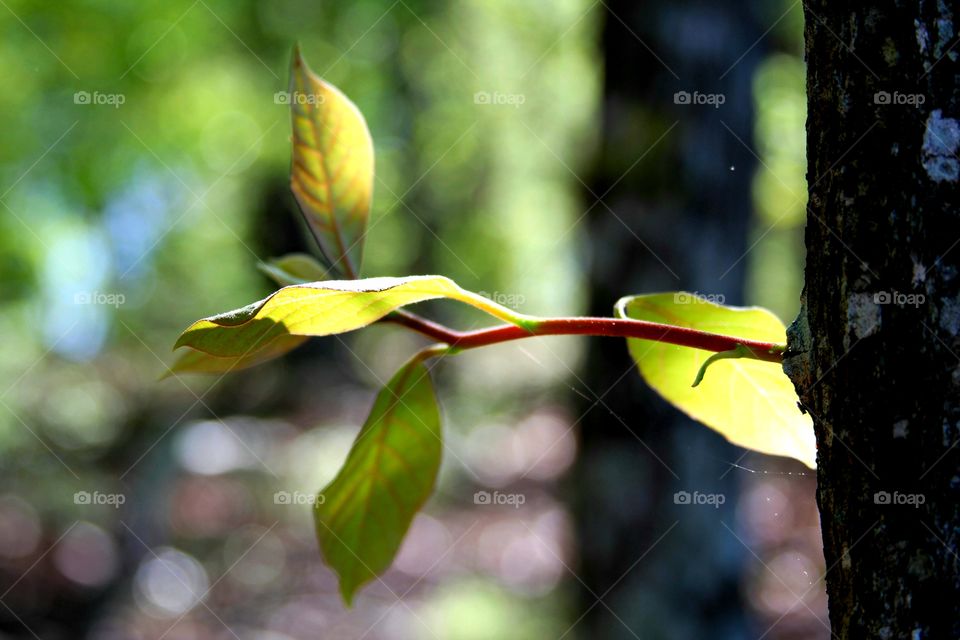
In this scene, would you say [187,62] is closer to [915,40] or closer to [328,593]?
[328,593]

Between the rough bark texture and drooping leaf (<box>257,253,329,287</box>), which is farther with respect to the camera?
drooping leaf (<box>257,253,329,287</box>)

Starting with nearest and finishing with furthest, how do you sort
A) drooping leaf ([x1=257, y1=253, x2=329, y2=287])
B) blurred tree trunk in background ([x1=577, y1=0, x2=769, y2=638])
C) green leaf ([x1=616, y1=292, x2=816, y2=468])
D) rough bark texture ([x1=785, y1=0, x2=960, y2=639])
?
rough bark texture ([x1=785, y1=0, x2=960, y2=639])
green leaf ([x1=616, y1=292, x2=816, y2=468])
drooping leaf ([x1=257, y1=253, x2=329, y2=287])
blurred tree trunk in background ([x1=577, y1=0, x2=769, y2=638])

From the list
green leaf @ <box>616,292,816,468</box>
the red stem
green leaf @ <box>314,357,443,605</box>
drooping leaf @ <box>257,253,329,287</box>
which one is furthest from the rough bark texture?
drooping leaf @ <box>257,253,329,287</box>

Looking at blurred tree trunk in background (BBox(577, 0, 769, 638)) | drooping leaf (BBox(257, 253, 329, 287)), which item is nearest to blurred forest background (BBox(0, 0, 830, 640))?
blurred tree trunk in background (BBox(577, 0, 769, 638))

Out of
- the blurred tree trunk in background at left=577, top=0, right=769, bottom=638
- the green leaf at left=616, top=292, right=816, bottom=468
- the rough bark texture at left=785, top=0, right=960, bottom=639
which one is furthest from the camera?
the blurred tree trunk in background at left=577, top=0, right=769, bottom=638

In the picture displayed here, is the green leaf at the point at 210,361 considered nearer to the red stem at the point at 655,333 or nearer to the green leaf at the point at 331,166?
the green leaf at the point at 331,166

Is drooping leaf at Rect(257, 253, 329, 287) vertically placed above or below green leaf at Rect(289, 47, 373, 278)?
below

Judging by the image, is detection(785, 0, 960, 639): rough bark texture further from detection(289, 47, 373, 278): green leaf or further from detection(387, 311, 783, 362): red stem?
detection(289, 47, 373, 278): green leaf

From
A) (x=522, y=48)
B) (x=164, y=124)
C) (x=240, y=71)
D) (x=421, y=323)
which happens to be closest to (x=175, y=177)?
(x=164, y=124)
